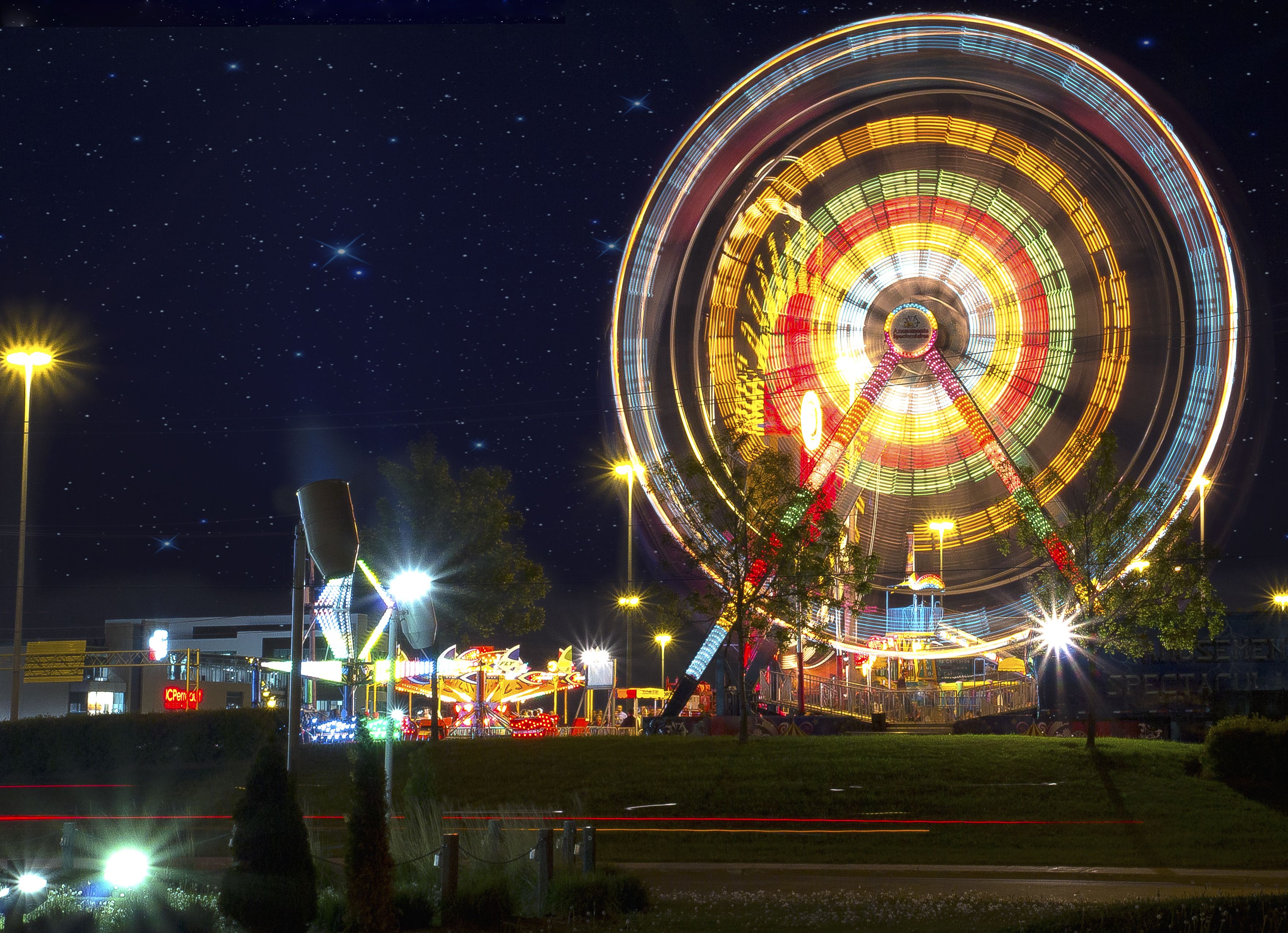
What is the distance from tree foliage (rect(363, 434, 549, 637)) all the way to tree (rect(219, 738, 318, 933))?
2577cm

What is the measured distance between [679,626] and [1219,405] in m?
13.1

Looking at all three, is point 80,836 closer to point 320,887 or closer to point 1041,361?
point 320,887

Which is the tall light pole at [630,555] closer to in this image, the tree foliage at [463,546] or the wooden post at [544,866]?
the tree foliage at [463,546]

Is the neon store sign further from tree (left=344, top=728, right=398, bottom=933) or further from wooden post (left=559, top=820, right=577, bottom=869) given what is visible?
tree (left=344, top=728, right=398, bottom=933)

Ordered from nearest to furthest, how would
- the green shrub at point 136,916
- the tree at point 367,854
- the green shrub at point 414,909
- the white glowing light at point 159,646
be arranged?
the green shrub at point 136,916 → the tree at point 367,854 → the green shrub at point 414,909 → the white glowing light at point 159,646

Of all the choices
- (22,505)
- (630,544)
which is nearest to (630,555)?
(630,544)

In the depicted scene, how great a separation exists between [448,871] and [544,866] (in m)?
0.97

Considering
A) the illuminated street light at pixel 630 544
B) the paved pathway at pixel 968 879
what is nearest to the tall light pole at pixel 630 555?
the illuminated street light at pixel 630 544

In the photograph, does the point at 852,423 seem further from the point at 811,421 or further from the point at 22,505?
the point at 22,505

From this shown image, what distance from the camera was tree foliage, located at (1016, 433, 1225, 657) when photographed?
27875 mm

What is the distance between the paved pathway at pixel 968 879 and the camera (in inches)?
541

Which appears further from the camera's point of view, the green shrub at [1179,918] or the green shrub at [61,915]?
the green shrub at [1179,918]

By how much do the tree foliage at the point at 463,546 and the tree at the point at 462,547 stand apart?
20 mm

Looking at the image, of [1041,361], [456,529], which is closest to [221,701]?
[456,529]
